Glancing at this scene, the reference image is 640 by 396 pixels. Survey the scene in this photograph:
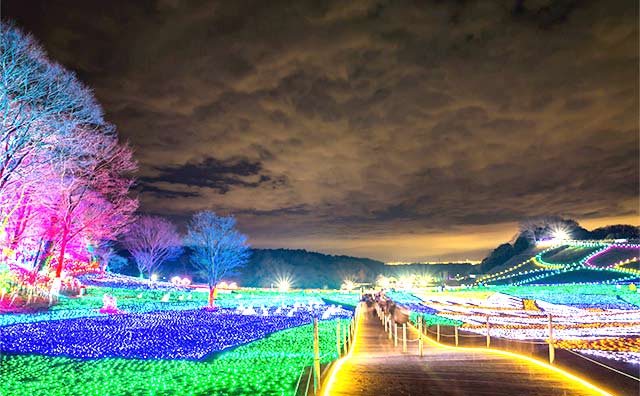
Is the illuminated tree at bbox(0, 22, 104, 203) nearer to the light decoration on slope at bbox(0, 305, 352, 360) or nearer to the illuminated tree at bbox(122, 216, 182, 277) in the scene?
the light decoration on slope at bbox(0, 305, 352, 360)

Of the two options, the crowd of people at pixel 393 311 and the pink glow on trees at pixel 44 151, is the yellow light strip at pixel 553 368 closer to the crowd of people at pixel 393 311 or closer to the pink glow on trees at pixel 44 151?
the crowd of people at pixel 393 311

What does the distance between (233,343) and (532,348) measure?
1130 centimetres

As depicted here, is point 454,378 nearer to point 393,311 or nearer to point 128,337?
point 128,337

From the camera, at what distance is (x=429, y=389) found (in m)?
7.18

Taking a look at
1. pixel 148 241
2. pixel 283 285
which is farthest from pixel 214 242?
pixel 283 285

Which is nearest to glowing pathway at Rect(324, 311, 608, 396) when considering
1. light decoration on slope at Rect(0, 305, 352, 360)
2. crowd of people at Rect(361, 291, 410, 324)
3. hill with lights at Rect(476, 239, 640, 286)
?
light decoration on slope at Rect(0, 305, 352, 360)

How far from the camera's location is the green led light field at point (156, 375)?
8.64 metres

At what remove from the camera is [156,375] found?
10211mm

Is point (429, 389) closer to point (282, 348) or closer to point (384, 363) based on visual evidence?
point (384, 363)

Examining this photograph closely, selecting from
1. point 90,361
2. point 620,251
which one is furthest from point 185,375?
point 620,251

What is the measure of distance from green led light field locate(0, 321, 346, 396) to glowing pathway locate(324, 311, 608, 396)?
1.17 meters

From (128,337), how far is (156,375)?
737 centimetres

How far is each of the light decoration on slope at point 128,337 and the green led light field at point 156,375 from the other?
114 cm

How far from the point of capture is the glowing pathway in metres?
7.07
